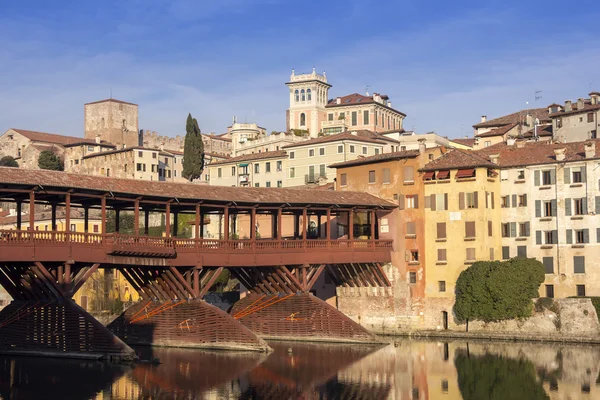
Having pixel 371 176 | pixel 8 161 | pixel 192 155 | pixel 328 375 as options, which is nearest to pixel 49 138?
pixel 8 161

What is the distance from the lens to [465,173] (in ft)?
204

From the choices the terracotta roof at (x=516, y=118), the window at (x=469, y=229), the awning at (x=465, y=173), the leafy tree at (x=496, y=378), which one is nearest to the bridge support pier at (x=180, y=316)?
the leafy tree at (x=496, y=378)

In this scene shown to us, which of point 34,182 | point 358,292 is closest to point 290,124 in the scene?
point 358,292

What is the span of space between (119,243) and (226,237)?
769 cm

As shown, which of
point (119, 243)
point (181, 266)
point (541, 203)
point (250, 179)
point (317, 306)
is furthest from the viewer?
point (250, 179)

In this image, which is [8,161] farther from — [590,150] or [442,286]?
[590,150]

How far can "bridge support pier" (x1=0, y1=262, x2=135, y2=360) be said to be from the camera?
4606 centimetres

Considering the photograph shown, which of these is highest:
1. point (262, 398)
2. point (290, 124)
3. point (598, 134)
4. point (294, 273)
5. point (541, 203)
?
point (290, 124)

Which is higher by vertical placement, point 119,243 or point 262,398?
point 119,243

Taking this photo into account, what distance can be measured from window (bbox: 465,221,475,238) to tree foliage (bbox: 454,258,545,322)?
2.20m

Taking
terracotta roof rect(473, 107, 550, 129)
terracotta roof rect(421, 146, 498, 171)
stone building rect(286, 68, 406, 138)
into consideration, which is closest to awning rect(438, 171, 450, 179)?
terracotta roof rect(421, 146, 498, 171)

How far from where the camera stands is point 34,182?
151 ft

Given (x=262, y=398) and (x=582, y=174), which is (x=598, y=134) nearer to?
(x=582, y=174)

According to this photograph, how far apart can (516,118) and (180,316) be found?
5897 cm
